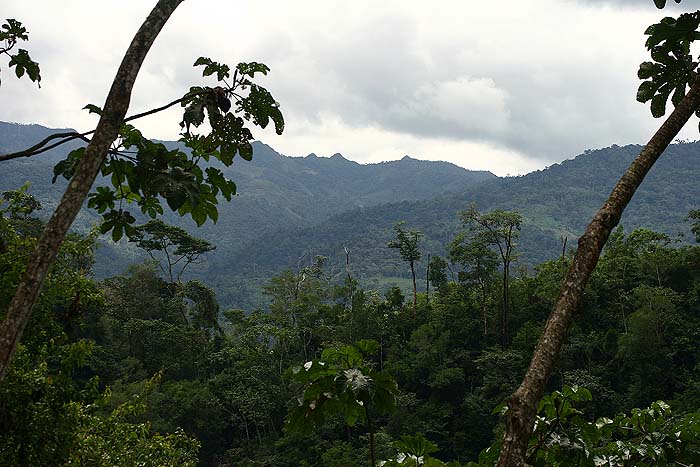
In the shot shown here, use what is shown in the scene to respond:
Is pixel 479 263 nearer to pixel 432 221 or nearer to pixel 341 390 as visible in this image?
pixel 341 390

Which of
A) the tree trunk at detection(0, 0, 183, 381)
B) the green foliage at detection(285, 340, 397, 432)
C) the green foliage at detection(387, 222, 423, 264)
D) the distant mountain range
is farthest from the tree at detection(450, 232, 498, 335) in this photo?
the distant mountain range

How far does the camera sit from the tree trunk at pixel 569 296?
1.28 metres

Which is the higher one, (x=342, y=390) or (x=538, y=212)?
(x=538, y=212)

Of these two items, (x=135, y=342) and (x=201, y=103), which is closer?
(x=201, y=103)

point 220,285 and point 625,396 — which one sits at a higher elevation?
point 220,285

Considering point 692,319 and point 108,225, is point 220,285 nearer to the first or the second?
point 692,319

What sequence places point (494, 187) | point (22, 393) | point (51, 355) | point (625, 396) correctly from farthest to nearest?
point (494, 187) < point (625, 396) < point (51, 355) < point (22, 393)

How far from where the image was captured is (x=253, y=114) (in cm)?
191

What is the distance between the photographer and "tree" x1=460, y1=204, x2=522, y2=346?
1064 inches

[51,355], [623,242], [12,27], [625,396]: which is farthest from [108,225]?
[623,242]

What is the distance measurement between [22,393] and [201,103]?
4.47 metres

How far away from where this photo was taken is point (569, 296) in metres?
1.53

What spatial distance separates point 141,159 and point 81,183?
24 cm

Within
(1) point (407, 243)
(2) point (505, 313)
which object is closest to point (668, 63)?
(2) point (505, 313)
